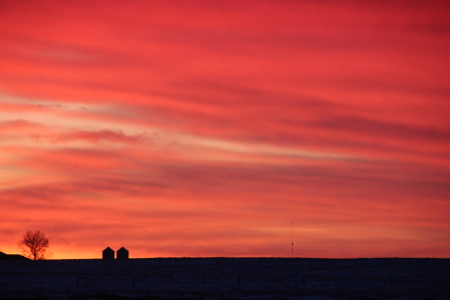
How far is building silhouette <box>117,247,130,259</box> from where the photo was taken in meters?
150

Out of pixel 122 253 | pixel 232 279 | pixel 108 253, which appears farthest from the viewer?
pixel 122 253

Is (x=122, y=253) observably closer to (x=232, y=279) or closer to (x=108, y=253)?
(x=108, y=253)

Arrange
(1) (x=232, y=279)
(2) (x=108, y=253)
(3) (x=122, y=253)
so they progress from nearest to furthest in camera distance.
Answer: (1) (x=232, y=279)
(2) (x=108, y=253)
(3) (x=122, y=253)

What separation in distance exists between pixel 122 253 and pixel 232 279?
204 feet

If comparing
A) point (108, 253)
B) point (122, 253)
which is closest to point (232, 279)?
point (122, 253)

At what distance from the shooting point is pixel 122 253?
5935 inches

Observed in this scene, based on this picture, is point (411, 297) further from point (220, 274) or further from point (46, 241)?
point (46, 241)

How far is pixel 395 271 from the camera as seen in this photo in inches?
4183

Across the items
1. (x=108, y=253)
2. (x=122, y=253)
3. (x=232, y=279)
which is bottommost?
(x=232, y=279)

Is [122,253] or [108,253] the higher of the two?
[122,253]

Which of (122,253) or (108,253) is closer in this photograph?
(108,253)

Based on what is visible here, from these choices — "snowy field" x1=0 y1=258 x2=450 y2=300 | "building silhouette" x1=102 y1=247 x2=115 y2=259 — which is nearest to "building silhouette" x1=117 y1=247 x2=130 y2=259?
"building silhouette" x1=102 y1=247 x2=115 y2=259

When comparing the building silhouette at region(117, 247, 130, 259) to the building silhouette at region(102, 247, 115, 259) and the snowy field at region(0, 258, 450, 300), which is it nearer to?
the building silhouette at region(102, 247, 115, 259)

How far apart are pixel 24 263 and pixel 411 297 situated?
76.5 metres
